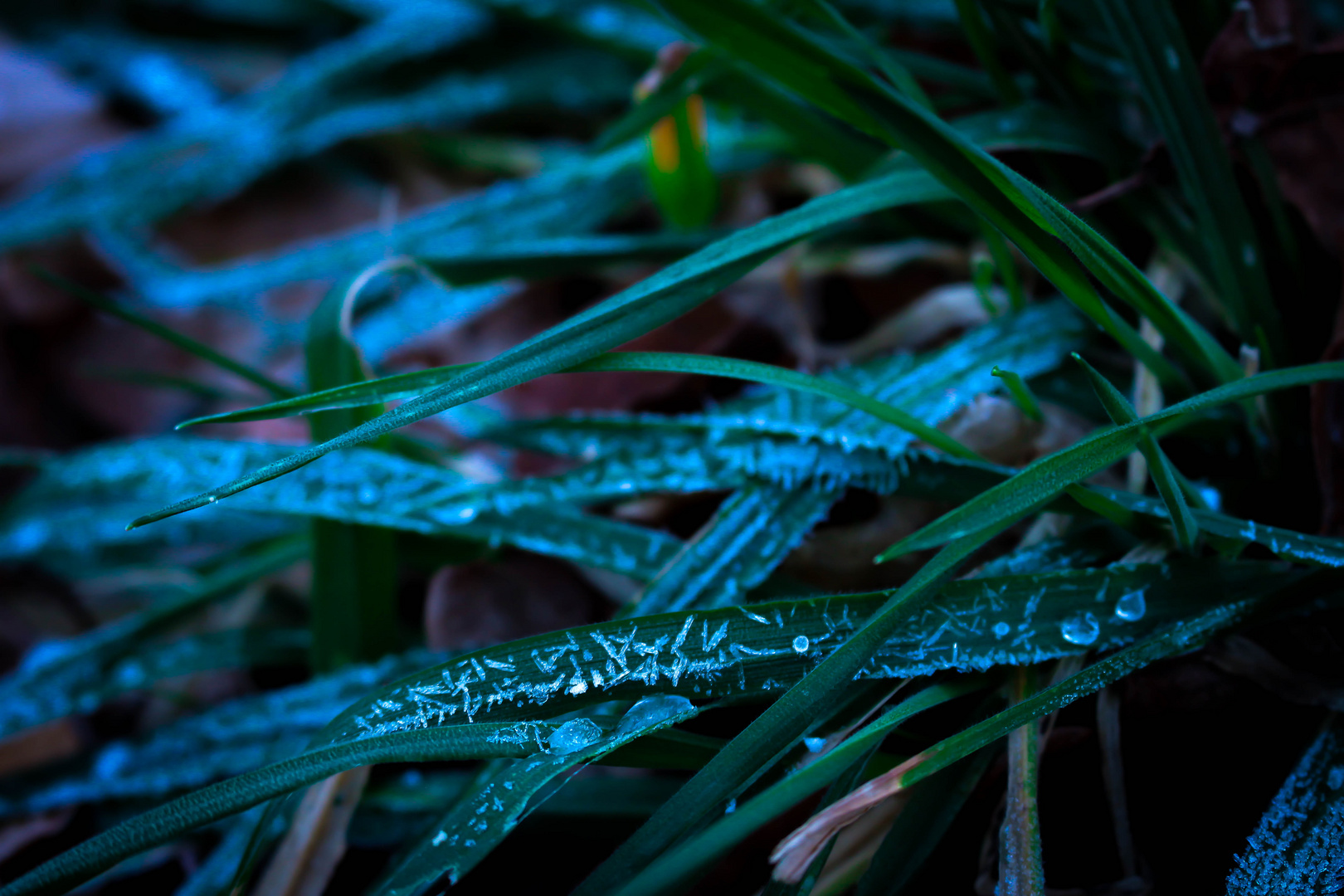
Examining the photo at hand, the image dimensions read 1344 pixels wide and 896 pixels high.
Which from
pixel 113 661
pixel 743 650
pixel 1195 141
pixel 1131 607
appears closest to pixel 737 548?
pixel 743 650

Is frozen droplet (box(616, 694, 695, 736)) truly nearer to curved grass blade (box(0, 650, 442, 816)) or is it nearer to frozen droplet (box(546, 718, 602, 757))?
frozen droplet (box(546, 718, 602, 757))

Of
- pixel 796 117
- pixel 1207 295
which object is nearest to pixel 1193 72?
pixel 1207 295

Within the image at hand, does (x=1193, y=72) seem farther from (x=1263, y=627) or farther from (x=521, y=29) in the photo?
(x=521, y=29)

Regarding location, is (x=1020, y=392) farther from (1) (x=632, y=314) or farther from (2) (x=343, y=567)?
(2) (x=343, y=567)

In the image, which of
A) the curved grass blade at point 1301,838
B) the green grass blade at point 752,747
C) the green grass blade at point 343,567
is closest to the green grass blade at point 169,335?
the green grass blade at point 343,567

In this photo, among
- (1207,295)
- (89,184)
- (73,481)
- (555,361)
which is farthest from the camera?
(89,184)

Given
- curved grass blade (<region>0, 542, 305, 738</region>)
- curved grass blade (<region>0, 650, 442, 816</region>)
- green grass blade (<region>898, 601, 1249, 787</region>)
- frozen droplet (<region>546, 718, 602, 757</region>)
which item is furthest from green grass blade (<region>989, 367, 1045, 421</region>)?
curved grass blade (<region>0, 542, 305, 738</region>)
